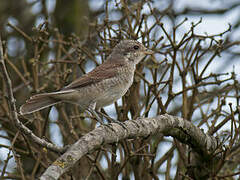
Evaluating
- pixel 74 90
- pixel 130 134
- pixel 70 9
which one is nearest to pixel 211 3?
pixel 70 9

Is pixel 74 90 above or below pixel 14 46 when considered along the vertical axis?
below

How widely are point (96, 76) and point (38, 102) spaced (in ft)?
2.19

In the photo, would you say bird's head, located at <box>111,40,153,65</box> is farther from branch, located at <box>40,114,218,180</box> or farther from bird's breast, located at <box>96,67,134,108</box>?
branch, located at <box>40,114,218,180</box>

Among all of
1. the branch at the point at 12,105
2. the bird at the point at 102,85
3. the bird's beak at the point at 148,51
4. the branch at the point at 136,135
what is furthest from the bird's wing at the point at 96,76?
the branch at the point at 12,105

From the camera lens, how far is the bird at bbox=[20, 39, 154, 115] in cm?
392

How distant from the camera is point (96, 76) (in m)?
4.04

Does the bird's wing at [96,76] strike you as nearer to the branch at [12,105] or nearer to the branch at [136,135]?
the branch at [136,135]

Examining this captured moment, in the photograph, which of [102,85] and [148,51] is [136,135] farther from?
[148,51]

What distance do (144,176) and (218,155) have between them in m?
0.71

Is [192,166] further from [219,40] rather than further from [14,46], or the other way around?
[14,46]

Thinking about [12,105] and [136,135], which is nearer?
[12,105]

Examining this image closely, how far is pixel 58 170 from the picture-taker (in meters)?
2.10

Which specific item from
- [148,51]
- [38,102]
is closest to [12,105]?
[38,102]

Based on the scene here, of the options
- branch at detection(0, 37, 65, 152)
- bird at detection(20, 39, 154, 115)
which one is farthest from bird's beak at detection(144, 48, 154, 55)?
branch at detection(0, 37, 65, 152)
